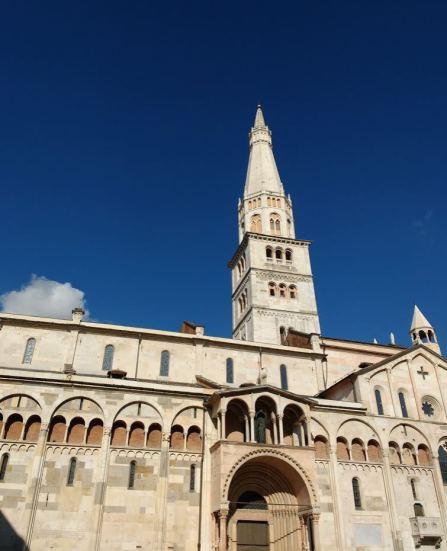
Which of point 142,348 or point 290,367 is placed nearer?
point 142,348

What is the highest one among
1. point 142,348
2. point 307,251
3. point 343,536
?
point 307,251

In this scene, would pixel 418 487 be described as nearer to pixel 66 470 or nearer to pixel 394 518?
pixel 394 518

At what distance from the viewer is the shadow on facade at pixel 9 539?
76.5ft

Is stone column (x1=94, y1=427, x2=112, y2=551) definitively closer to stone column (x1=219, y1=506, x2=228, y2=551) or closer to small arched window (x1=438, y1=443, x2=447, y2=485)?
stone column (x1=219, y1=506, x2=228, y2=551)

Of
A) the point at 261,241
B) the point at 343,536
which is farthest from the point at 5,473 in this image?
the point at 261,241

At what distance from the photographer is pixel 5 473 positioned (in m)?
25.0

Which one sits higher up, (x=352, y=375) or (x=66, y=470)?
(x=352, y=375)

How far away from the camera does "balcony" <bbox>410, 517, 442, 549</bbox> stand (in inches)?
1136

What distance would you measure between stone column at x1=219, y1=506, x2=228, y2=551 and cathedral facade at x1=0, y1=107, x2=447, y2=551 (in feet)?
0.23

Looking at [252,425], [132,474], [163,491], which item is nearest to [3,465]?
[132,474]

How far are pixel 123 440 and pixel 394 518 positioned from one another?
1698cm

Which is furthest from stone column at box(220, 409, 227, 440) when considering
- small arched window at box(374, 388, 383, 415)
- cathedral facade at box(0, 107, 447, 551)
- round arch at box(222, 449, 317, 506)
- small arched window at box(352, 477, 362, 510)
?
small arched window at box(374, 388, 383, 415)

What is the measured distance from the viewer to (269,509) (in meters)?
29.1

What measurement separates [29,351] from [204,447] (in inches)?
572
